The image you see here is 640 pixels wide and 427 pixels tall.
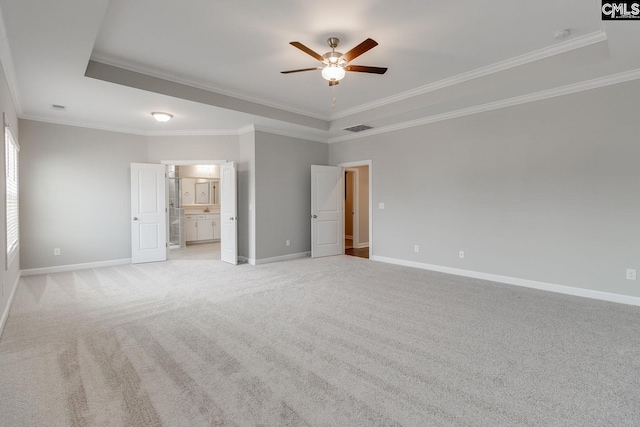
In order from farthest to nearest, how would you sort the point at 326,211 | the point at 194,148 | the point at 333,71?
the point at 326,211 < the point at 194,148 < the point at 333,71

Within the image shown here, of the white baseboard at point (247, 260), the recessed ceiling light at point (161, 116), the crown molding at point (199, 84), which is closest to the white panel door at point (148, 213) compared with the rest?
the recessed ceiling light at point (161, 116)

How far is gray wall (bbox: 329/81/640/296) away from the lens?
A: 12.6 ft

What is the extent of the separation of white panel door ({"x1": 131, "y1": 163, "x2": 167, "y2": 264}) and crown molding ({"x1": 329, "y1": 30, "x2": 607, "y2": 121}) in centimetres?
421

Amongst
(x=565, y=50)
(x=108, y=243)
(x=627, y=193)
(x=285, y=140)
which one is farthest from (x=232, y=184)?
(x=627, y=193)

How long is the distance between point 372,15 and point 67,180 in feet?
18.6

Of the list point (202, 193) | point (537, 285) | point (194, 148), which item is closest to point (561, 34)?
point (537, 285)

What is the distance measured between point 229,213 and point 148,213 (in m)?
1.57

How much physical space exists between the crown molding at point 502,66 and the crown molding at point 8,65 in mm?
4502

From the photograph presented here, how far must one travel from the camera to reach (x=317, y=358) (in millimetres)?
2486

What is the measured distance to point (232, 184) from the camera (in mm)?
6195

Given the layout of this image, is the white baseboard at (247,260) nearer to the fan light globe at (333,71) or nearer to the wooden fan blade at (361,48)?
the fan light globe at (333,71)

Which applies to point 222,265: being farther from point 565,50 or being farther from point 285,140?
point 565,50

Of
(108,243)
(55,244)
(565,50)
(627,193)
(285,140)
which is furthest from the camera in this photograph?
(285,140)

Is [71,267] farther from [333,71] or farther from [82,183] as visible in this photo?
[333,71]
